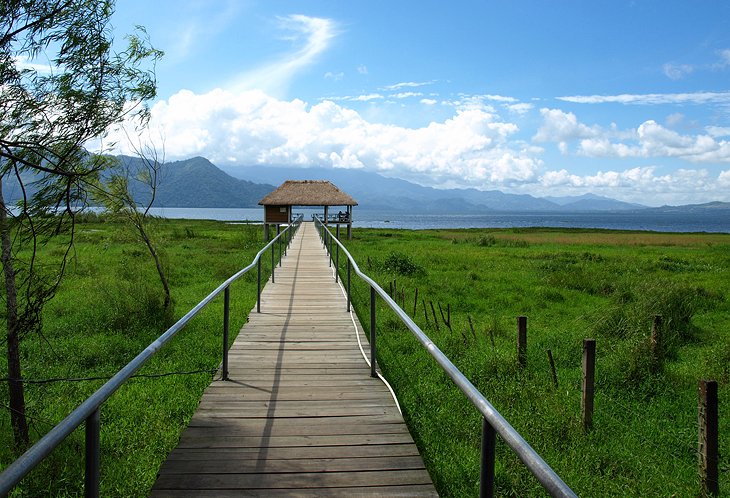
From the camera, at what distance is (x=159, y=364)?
707cm

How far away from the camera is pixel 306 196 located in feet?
122

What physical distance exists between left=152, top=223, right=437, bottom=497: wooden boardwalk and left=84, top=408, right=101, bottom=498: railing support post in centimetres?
73

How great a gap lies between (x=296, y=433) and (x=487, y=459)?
6.06ft

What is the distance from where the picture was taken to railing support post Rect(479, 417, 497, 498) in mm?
2092

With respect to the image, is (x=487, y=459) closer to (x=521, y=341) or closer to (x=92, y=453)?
(x=92, y=453)

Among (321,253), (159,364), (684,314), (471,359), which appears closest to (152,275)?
(321,253)

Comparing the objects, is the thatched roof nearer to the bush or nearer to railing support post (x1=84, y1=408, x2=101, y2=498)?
the bush

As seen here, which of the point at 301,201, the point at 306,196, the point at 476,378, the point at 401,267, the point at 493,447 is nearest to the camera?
the point at 493,447

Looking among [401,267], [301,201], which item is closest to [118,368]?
[401,267]

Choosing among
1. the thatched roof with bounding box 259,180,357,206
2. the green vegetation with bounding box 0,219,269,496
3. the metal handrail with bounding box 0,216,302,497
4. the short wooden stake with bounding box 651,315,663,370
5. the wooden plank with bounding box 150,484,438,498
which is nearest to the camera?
the metal handrail with bounding box 0,216,302,497

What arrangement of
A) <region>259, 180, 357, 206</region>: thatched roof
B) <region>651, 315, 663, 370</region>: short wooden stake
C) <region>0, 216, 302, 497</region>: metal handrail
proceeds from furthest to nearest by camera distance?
1. <region>259, 180, 357, 206</region>: thatched roof
2. <region>651, 315, 663, 370</region>: short wooden stake
3. <region>0, 216, 302, 497</region>: metal handrail

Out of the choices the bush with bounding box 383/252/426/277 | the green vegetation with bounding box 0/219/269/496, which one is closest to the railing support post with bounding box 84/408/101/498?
the green vegetation with bounding box 0/219/269/496

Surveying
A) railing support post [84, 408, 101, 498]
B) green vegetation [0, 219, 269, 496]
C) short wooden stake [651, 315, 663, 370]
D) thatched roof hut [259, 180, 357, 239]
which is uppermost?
thatched roof hut [259, 180, 357, 239]

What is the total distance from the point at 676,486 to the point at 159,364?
586cm
